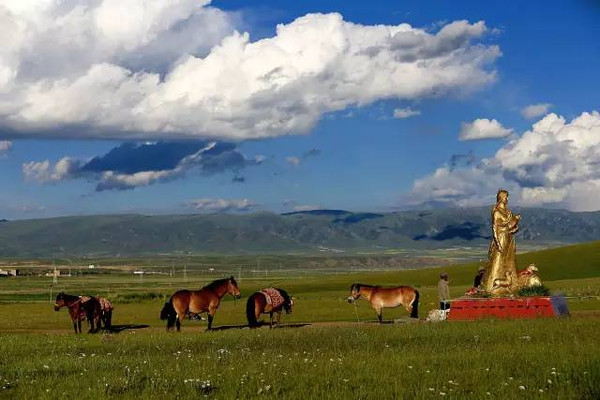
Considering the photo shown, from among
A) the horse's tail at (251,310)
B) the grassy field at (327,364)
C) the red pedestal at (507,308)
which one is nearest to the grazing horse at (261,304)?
the horse's tail at (251,310)

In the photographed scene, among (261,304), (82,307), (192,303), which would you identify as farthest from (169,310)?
(82,307)

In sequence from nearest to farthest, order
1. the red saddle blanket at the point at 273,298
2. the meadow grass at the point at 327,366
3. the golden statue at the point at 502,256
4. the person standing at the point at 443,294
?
the meadow grass at the point at 327,366 < the golden statue at the point at 502,256 < the red saddle blanket at the point at 273,298 < the person standing at the point at 443,294

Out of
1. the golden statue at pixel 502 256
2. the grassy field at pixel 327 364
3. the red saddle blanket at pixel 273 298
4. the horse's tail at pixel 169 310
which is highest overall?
the golden statue at pixel 502 256

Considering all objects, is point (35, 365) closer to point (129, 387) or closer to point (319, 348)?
point (129, 387)

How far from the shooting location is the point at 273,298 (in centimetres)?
3456

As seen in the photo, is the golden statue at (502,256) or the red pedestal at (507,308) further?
the golden statue at (502,256)

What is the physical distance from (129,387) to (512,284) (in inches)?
889

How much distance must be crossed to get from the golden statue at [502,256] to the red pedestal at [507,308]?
0.88 m

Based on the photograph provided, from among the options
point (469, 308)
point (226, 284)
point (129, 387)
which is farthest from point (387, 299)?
point (129, 387)

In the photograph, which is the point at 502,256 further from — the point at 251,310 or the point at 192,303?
the point at 192,303

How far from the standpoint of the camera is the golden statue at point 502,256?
3403cm

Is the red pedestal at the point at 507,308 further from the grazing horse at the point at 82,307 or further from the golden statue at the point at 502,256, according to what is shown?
the grazing horse at the point at 82,307

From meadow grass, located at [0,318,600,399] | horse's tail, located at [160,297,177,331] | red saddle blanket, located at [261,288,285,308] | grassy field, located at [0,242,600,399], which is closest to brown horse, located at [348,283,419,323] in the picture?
red saddle blanket, located at [261,288,285,308]

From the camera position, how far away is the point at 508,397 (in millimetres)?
12750
